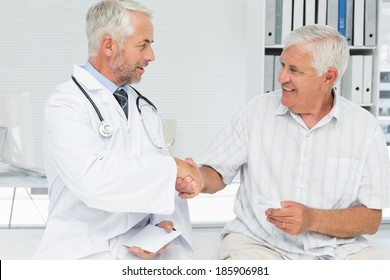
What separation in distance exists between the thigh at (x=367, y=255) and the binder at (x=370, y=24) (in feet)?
6.29

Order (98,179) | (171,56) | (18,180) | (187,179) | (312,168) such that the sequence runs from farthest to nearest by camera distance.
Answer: (171,56)
(18,180)
(312,168)
(187,179)
(98,179)

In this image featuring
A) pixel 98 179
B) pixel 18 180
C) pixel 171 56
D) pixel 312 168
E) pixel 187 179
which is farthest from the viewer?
pixel 171 56

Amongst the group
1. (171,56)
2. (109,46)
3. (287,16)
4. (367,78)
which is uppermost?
(287,16)

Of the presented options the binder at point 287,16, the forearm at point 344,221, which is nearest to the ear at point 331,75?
the forearm at point 344,221

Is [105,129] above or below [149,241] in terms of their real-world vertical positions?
above

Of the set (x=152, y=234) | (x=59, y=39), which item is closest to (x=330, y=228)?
(x=152, y=234)

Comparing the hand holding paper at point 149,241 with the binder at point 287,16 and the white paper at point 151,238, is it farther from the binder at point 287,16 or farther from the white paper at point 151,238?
the binder at point 287,16

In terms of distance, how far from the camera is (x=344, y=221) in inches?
79.9

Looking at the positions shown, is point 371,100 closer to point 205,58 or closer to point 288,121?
point 205,58

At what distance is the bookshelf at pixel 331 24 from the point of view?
367 cm

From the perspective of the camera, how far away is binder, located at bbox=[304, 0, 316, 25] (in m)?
3.69

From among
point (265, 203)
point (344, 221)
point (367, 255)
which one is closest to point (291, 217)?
point (265, 203)

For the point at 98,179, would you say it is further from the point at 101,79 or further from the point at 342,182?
the point at 342,182

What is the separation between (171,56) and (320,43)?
75.4 inches
